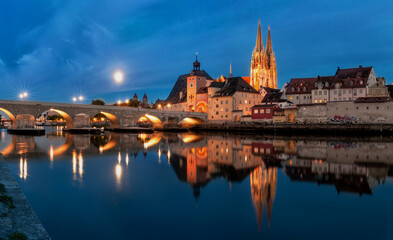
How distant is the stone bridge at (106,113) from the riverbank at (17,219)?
133 ft

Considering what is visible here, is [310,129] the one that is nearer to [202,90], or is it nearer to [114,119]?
[202,90]

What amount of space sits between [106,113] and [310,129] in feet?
111

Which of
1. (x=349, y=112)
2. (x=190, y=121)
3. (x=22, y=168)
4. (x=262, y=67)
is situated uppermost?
(x=262, y=67)

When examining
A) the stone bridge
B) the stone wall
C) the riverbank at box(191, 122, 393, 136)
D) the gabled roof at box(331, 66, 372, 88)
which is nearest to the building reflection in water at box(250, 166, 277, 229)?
the riverbank at box(191, 122, 393, 136)

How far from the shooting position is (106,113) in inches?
2143

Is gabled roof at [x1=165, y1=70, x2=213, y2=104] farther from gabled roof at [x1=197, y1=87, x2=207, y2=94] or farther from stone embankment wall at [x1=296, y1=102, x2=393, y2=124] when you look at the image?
stone embankment wall at [x1=296, y1=102, x2=393, y2=124]

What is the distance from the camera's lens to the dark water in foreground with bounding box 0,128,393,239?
743 cm

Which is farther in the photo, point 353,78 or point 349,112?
point 353,78

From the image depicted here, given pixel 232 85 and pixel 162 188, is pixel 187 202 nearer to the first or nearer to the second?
pixel 162 188

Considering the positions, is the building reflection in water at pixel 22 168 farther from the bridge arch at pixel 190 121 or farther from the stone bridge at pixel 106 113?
the bridge arch at pixel 190 121

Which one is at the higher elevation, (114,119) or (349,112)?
(349,112)

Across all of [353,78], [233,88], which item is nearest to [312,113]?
[353,78]

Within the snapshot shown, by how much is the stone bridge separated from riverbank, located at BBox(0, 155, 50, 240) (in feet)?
133

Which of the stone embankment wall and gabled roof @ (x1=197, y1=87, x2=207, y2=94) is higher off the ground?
gabled roof @ (x1=197, y1=87, x2=207, y2=94)
